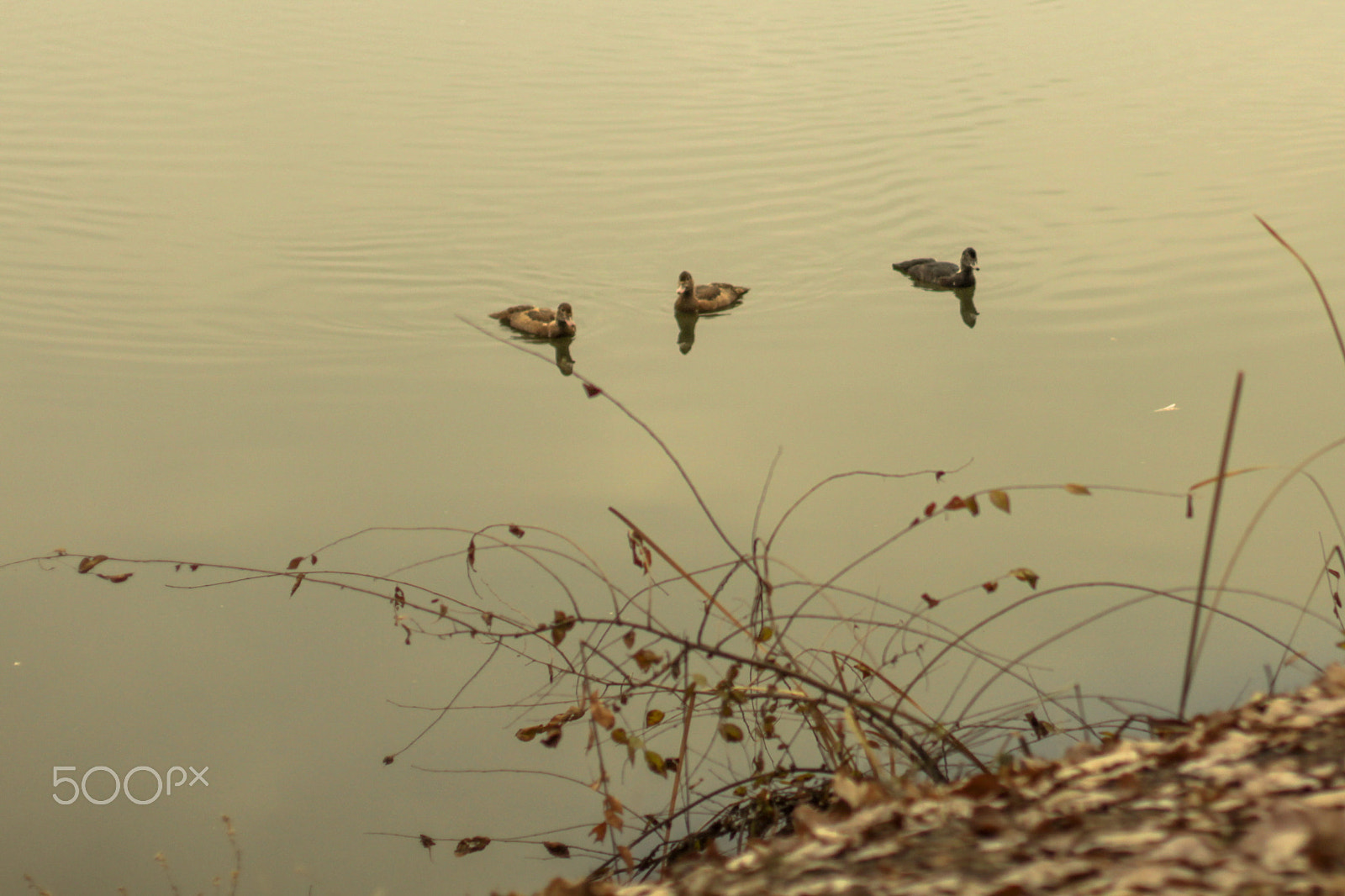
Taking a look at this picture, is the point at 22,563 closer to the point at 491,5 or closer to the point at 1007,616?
the point at 1007,616

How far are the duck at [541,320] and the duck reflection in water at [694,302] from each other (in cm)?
88

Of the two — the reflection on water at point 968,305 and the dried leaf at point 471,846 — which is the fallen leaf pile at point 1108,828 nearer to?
the dried leaf at point 471,846

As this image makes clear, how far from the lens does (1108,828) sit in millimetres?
2869

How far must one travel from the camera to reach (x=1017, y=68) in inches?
719

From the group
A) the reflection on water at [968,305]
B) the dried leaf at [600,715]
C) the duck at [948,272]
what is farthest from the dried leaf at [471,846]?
the duck at [948,272]

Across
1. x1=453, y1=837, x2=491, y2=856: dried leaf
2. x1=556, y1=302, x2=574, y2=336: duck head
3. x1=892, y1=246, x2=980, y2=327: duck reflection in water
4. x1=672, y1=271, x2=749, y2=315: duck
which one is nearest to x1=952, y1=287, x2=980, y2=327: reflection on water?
x1=892, y1=246, x2=980, y2=327: duck reflection in water

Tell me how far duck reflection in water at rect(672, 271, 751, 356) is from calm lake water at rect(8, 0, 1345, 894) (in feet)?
0.38

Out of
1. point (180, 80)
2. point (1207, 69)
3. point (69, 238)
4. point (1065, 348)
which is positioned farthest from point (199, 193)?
point (1207, 69)

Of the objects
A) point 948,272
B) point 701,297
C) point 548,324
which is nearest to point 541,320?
point 548,324

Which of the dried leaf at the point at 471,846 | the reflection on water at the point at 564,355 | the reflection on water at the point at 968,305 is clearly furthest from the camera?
the reflection on water at the point at 968,305

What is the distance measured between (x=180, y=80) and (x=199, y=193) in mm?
5557

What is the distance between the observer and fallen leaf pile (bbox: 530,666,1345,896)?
256cm

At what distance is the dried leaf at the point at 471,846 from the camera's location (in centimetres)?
468

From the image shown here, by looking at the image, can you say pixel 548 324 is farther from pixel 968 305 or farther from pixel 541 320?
pixel 968 305
